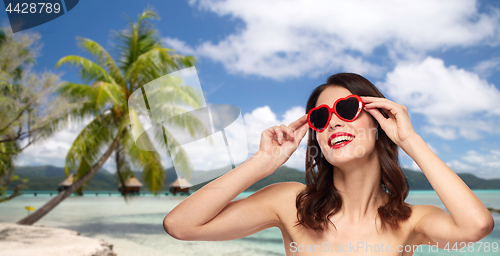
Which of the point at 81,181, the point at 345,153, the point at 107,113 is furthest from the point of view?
the point at 107,113

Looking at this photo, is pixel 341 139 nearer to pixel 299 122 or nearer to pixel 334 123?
pixel 334 123

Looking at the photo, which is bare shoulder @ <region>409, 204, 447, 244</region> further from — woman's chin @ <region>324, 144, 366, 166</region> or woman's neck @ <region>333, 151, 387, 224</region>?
woman's chin @ <region>324, 144, 366, 166</region>

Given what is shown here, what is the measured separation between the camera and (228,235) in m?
1.44

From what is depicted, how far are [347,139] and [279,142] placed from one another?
1.03 ft

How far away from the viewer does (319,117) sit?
1.55m

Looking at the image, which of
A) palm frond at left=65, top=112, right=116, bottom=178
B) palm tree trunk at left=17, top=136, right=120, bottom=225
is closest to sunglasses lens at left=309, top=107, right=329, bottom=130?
palm frond at left=65, top=112, right=116, bottom=178

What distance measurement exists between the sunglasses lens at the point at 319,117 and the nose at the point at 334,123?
0.03 metres

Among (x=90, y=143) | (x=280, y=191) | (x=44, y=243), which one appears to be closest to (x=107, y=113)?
(x=90, y=143)

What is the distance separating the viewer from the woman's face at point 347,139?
56.4 inches

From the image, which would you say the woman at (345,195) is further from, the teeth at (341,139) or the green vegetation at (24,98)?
the green vegetation at (24,98)

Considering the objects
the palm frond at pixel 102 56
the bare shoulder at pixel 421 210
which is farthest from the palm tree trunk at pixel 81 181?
the bare shoulder at pixel 421 210

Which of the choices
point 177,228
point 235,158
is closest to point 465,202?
point 235,158

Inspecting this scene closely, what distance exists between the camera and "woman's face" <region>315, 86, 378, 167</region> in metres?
1.43

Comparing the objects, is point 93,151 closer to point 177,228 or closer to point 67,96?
point 67,96
